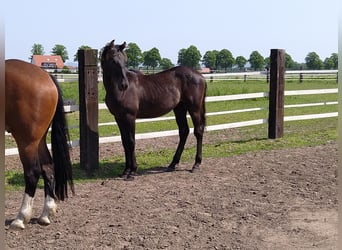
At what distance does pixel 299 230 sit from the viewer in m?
3.49

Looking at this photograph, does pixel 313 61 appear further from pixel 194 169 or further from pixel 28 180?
pixel 28 180

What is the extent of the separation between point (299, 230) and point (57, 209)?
221 cm

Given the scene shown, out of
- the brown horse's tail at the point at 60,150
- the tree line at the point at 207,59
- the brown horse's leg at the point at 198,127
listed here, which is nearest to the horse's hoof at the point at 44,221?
the brown horse's tail at the point at 60,150

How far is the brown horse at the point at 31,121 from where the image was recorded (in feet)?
11.2

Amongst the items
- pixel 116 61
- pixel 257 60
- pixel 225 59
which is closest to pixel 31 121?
pixel 116 61

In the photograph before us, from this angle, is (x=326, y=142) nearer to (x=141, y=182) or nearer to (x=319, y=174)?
(x=319, y=174)

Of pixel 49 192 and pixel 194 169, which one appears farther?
pixel 194 169

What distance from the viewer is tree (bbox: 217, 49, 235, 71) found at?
194 feet

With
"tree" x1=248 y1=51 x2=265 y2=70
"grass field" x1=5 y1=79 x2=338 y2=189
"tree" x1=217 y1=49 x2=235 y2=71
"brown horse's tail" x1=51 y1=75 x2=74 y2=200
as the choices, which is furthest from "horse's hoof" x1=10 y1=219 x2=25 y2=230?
"tree" x1=217 y1=49 x2=235 y2=71

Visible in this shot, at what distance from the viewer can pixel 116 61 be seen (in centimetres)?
492

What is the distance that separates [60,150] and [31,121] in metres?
0.54

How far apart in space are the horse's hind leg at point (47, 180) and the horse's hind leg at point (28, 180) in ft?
0.56

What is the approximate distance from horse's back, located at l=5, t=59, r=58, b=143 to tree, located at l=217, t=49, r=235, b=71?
56737 mm

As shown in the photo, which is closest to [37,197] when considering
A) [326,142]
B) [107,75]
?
[107,75]
